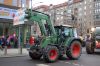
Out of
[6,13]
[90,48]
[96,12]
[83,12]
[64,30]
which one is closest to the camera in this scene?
[64,30]

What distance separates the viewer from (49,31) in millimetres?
18266

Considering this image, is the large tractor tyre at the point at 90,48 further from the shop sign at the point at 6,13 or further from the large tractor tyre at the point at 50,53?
the shop sign at the point at 6,13

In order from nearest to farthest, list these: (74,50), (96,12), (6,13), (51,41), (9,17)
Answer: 1. (51,41)
2. (74,50)
3. (6,13)
4. (9,17)
5. (96,12)

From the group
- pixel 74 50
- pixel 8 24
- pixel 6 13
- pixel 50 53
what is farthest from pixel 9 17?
pixel 50 53

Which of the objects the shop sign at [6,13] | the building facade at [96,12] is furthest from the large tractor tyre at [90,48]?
the building facade at [96,12]

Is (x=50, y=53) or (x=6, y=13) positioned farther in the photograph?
(x=6, y=13)

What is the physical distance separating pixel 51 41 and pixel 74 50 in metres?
2.34

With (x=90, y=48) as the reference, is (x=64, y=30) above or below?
above

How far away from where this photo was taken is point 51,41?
17953 mm

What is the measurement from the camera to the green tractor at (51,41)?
17.2 m

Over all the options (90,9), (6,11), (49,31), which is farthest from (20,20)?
(90,9)

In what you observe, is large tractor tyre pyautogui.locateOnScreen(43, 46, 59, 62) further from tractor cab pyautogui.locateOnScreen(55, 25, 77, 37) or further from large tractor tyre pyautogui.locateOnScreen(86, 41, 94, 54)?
large tractor tyre pyautogui.locateOnScreen(86, 41, 94, 54)

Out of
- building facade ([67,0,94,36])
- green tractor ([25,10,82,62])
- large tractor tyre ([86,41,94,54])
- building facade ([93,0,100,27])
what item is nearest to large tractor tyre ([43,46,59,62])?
green tractor ([25,10,82,62])

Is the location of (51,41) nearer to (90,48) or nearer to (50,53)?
(50,53)
